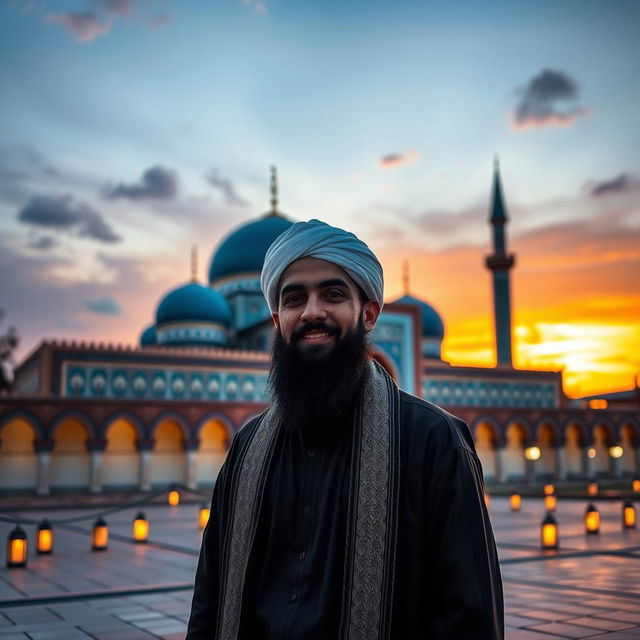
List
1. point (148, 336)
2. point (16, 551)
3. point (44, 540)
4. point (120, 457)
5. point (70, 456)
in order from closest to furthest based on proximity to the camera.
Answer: point (16, 551) → point (44, 540) → point (70, 456) → point (120, 457) → point (148, 336)

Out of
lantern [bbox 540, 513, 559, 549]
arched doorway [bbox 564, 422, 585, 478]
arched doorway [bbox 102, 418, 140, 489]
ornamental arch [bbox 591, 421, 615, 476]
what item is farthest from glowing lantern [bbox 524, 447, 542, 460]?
lantern [bbox 540, 513, 559, 549]

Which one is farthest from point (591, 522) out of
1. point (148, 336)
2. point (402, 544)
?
point (148, 336)

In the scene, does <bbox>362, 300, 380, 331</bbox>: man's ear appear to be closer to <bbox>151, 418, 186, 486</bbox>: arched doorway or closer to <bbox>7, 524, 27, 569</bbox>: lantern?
<bbox>7, 524, 27, 569</bbox>: lantern

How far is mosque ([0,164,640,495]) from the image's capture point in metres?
21.9

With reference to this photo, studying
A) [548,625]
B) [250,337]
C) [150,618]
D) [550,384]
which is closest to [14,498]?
[250,337]

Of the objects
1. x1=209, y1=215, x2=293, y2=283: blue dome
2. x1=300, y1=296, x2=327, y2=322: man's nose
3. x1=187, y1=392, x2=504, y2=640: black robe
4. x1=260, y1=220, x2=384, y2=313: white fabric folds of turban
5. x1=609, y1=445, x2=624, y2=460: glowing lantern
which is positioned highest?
x1=209, y1=215, x2=293, y2=283: blue dome

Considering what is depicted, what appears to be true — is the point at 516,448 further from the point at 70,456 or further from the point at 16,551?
the point at 16,551

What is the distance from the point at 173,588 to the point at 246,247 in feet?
84.9

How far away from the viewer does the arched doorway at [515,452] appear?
30.6 m

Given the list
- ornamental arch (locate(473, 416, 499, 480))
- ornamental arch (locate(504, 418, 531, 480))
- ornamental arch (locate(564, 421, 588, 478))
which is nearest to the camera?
ornamental arch (locate(473, 416, 499, 480))

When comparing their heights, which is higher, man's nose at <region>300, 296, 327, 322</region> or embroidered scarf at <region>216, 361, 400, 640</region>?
man's nose at <region>300, 296, 327, 322</region>

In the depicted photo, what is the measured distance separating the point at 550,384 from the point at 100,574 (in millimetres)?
28460

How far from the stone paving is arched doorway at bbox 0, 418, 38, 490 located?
380 inches

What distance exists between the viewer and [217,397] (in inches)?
1001
